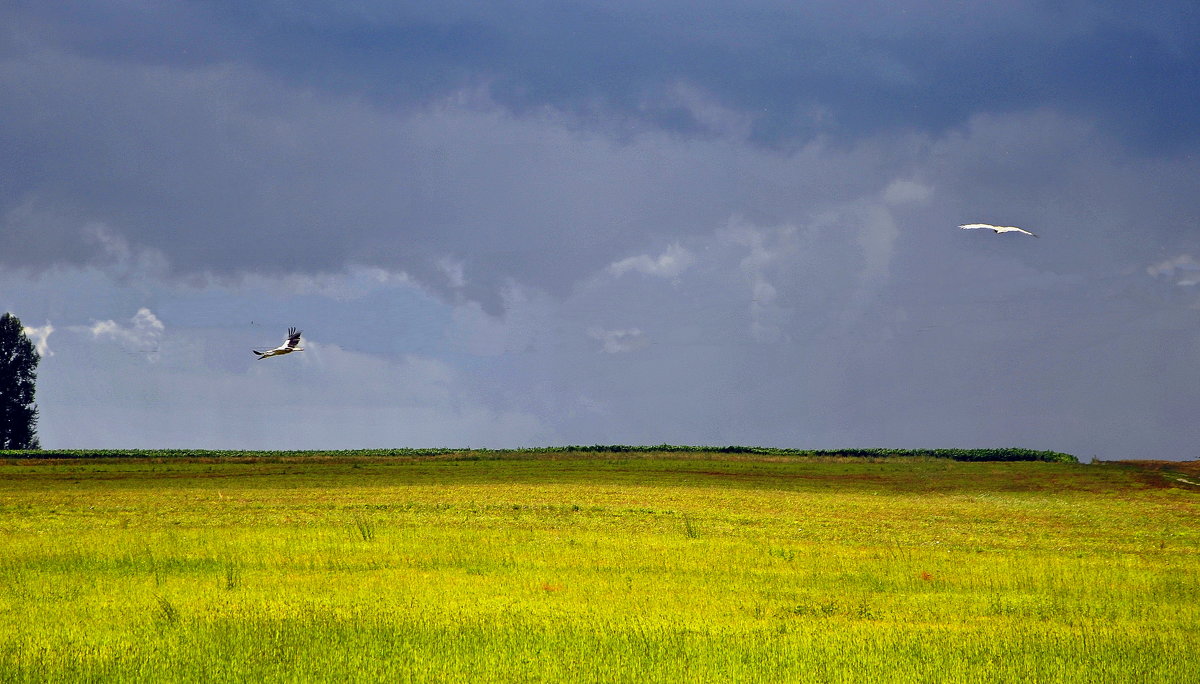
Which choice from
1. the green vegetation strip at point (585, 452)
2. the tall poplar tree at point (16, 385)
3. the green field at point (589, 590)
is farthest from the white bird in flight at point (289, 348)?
the tall poplar tree at point (16, 385)

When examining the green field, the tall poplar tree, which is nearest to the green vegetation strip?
the tall poplar tree

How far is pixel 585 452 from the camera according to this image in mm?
86688

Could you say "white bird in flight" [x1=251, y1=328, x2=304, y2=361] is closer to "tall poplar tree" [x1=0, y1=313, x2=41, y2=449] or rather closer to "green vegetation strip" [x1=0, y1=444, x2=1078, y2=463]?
"green vegetation strip" [x1=0, y1=444, x2=1078, y2=463]

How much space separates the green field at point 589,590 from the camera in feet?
35.6

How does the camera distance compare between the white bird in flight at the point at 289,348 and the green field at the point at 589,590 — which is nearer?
the green field at the point at 589,590

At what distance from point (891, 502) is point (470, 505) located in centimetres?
1947

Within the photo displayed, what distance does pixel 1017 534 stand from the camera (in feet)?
89.0

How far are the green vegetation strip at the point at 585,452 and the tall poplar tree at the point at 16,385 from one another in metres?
13.2

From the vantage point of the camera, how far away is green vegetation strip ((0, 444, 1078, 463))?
259 feet

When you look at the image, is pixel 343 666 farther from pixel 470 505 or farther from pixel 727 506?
pixel 727 506

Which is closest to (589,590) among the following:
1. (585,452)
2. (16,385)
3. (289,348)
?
(289,348)

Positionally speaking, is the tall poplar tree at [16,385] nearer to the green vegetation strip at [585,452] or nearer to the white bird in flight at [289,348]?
the green vegetation strip at [585,452]

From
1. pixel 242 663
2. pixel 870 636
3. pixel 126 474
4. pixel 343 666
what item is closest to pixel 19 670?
pixel 242 663

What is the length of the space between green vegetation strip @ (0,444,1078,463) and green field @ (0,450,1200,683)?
4344cm
